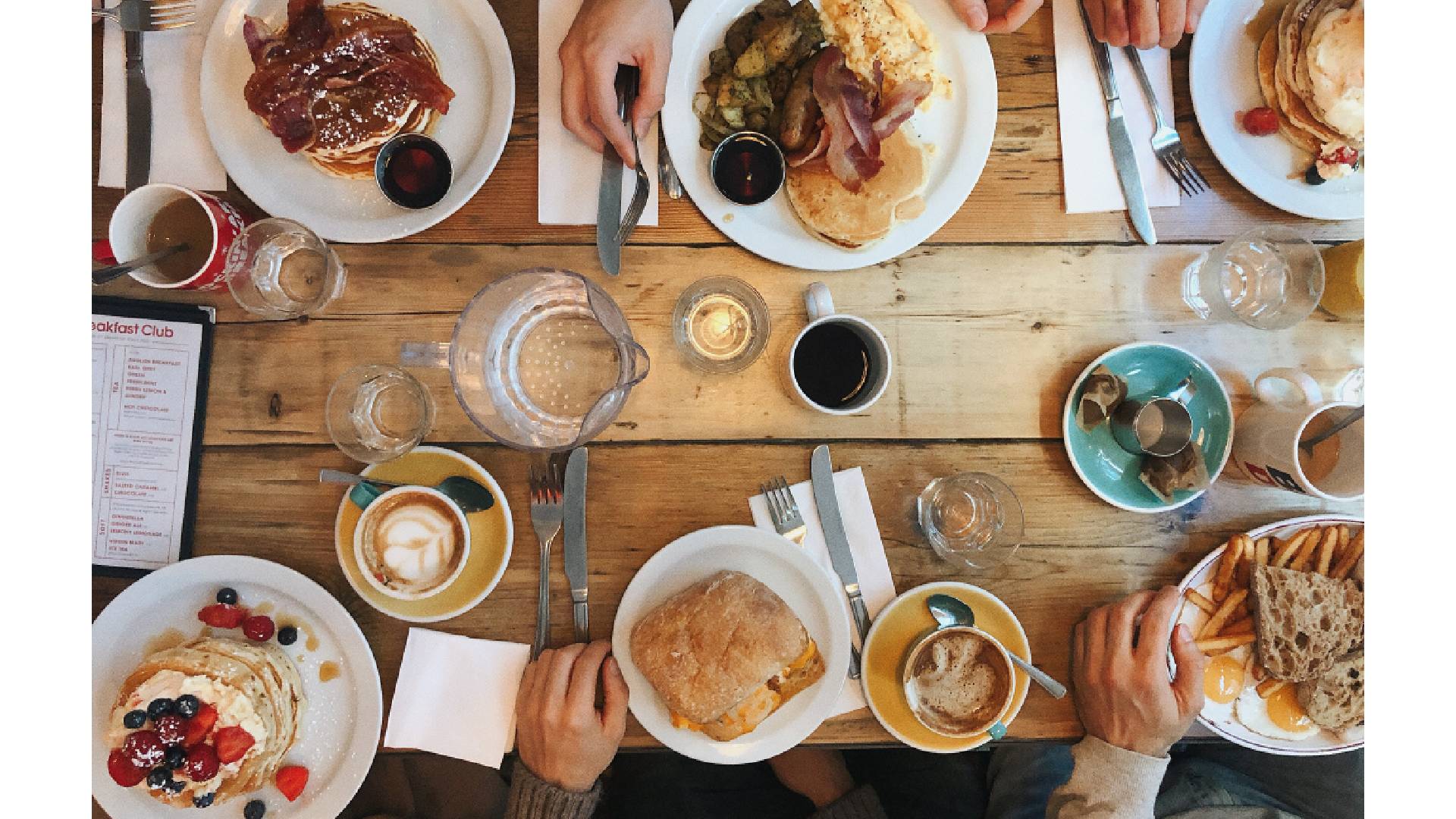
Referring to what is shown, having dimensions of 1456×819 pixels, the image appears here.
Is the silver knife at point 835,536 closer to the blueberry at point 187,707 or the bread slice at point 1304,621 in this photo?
the bread slice at point 1304,621

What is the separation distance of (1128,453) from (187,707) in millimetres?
1823

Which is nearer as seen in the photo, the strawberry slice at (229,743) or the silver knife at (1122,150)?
the strawberry slice at (229,743)

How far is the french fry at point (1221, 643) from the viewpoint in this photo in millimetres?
1508

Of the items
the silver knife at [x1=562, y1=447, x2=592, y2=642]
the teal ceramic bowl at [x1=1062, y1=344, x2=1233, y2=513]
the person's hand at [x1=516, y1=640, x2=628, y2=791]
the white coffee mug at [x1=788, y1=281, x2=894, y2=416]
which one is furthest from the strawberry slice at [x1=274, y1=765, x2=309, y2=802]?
the teal ceramic bowl at [x1=1062, y1=344, x2=1233, y2=513]

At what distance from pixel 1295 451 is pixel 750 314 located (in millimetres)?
1058

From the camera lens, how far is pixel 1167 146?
5.15 ft

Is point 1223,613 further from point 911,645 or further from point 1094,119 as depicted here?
point 1094,119

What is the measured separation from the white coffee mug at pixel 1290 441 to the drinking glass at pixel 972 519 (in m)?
0.48

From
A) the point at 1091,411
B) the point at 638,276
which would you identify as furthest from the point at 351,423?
the point at 1091,411

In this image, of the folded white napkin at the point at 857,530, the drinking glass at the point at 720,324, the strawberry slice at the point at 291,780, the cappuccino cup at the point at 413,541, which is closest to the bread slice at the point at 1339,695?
the folded white napkin at the point at 857,530

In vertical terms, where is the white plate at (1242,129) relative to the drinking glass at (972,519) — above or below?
above

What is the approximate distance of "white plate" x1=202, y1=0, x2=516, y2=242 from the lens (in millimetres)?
1460

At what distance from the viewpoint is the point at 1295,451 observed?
4.66ft
